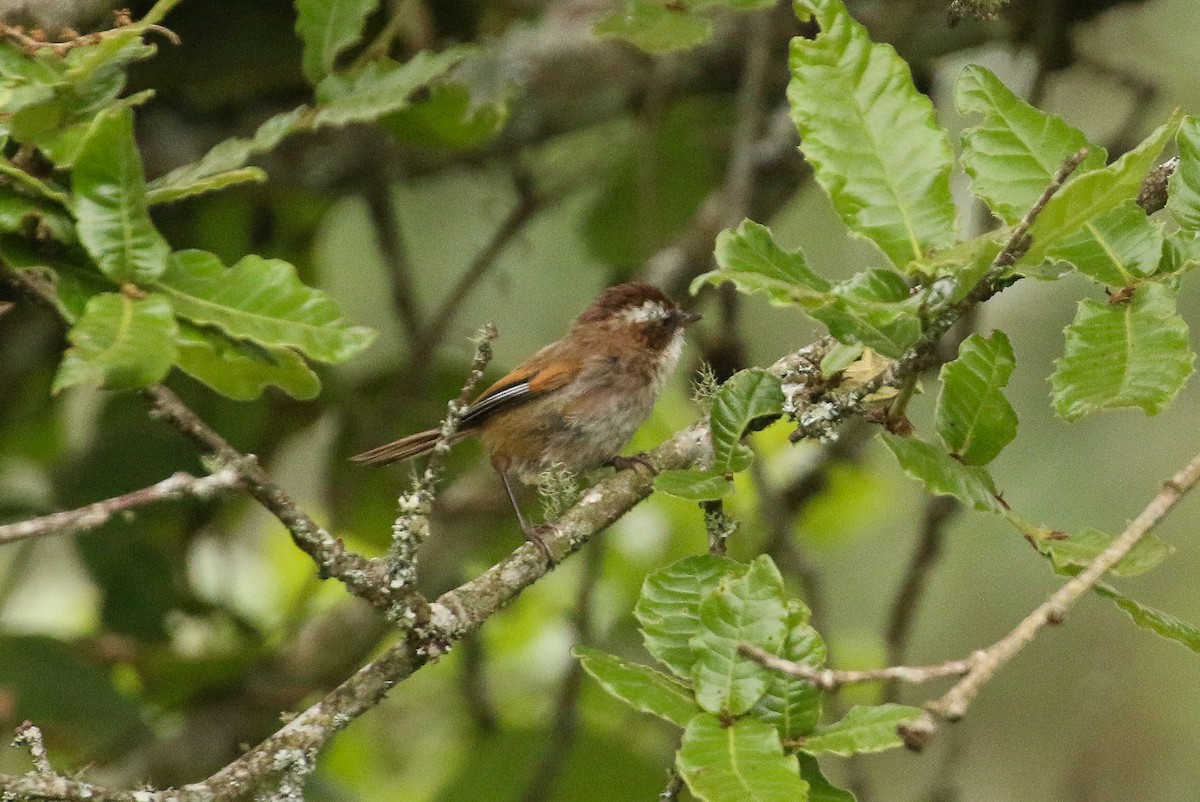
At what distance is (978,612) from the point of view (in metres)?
8.09

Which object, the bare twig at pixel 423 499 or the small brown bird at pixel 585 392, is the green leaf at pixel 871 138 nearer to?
the bare twig at pixel 423 499

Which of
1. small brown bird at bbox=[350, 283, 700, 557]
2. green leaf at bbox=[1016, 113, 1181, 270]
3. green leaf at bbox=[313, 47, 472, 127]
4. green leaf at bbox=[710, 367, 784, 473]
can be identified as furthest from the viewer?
small brown bird at bbox=[350, 283, 700, 557]

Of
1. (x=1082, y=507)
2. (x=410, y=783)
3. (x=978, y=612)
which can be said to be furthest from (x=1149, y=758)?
(x=410, y=783)

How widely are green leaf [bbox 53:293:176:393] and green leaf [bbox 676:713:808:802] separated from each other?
1009 mm

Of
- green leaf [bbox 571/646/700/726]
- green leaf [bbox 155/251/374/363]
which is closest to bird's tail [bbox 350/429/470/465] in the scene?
green leaf [bbox 155/251/374/363]

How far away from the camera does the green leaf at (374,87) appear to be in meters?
3.29

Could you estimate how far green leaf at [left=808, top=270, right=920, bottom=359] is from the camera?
206 centimetres

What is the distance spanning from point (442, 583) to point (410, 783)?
183cm

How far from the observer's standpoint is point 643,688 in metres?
2.21

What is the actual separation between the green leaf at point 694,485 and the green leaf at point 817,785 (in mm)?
485

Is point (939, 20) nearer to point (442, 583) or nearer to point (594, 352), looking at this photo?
point (594, 352)

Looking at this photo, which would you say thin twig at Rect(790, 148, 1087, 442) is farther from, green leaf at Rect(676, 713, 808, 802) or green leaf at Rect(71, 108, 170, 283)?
green leaf at Rect(71, 108, 170, 283)

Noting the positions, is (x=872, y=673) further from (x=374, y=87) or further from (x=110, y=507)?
(x=374, y=87)

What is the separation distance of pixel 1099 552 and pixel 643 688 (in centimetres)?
78
